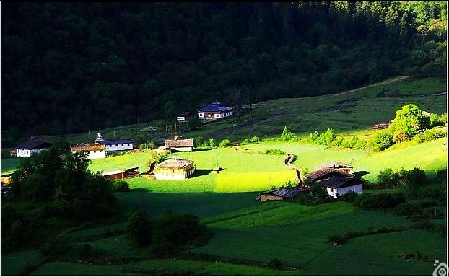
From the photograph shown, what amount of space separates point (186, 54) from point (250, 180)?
54.8 m

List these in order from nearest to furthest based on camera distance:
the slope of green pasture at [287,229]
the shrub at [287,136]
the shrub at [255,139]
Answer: the slope of green pasture at [287,229] → the shrub at [287,136] → the shrub at [255,139]

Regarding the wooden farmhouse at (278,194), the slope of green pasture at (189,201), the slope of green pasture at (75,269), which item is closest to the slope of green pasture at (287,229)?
Answer: the wooden farmhouse at (278,194)

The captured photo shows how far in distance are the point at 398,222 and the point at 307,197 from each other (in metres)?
6.22

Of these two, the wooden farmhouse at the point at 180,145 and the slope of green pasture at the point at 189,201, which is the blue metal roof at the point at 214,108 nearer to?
the wooden farmhouse at the point at 180,145

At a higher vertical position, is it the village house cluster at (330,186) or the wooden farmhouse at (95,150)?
the wooden farmhouse at (95,150)

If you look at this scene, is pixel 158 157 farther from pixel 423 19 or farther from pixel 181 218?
pixel 423 19

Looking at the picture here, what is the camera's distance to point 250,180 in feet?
131

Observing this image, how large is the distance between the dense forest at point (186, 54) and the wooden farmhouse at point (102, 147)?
43.0 feet

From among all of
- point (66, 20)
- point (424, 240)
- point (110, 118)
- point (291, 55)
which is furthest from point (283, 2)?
point (424, 240)

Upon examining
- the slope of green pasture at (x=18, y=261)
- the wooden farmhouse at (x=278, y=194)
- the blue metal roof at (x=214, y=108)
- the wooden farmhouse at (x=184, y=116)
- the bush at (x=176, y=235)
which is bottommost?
the slope of green pasture at (x=18, y=261)

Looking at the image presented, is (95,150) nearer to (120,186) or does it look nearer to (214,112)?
(120,186)

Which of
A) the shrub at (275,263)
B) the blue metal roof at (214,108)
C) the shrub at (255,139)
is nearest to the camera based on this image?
the shrub at (275,263)

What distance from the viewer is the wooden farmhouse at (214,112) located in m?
69.2

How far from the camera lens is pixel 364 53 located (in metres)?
93.7
